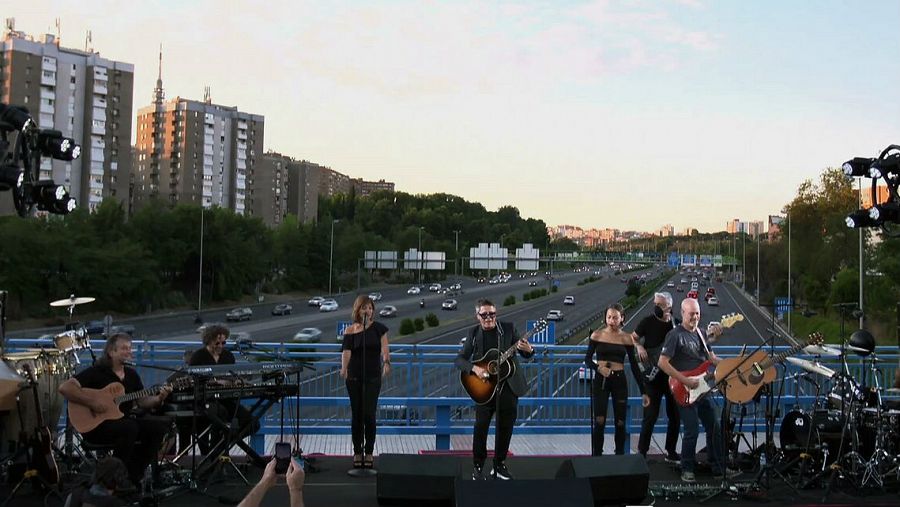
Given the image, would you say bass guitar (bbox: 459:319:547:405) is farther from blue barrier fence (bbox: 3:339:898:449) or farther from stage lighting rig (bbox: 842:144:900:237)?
stage lighting rig (bbox: 842:144:900:237)

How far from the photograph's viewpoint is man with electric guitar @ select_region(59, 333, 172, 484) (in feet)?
25.0


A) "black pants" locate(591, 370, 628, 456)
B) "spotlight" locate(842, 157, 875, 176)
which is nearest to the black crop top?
"black pants" locate(591, 370, 628, 456)

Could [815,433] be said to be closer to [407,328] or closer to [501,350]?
[501,350]

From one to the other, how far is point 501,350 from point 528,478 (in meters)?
1.28

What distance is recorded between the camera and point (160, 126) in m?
112

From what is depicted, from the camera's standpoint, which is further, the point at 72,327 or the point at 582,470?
the point at 72,327

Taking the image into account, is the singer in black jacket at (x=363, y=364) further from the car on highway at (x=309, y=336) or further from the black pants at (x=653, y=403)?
the car on highway at (x=309, y=336)

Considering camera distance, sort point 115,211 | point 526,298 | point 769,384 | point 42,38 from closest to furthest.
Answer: point 769,384 < point 115,211 < point 526,298 < point 42,38

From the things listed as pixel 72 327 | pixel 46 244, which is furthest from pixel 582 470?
pixel 46 244

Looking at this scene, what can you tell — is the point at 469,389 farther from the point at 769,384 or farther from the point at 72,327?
the point at 72,327

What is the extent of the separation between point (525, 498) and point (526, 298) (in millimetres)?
76485

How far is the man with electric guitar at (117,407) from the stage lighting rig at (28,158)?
240cm

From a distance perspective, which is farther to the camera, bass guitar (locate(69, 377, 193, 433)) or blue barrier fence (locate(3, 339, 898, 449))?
blue barrier fence (locate(3, 339, 898, 449))

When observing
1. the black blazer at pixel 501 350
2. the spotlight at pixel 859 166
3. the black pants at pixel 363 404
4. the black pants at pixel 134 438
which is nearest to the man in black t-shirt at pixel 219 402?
the black pants at pixel 134 438
